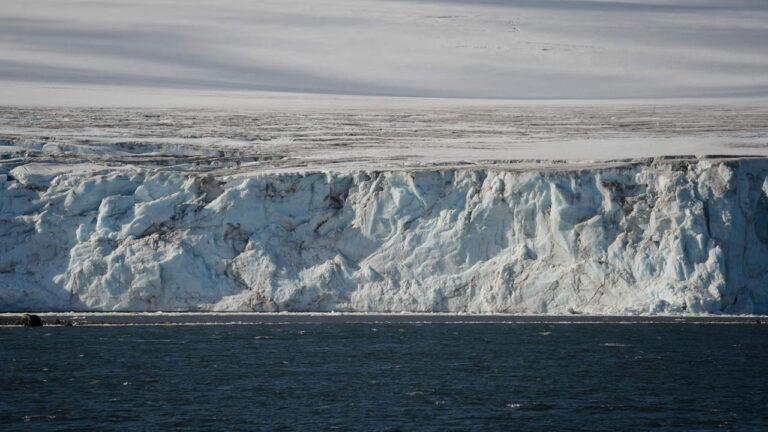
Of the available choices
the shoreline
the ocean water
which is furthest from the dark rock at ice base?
the shoreline

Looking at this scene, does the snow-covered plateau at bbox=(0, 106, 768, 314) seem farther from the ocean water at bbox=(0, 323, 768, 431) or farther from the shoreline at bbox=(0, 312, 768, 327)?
the ocean water at bbox=(0, 323, 768, 431)

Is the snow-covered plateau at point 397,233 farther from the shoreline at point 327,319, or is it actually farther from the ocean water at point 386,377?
the ocean water at point 386,377

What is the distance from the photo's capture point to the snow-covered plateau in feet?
155

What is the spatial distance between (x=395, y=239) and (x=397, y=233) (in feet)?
1.02

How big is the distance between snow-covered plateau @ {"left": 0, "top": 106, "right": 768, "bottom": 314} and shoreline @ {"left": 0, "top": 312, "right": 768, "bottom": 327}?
1.62 feet

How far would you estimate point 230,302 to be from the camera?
4881 cm

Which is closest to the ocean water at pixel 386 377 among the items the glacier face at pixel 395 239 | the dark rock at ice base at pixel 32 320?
the dark rock at ice base at pixel 32 320

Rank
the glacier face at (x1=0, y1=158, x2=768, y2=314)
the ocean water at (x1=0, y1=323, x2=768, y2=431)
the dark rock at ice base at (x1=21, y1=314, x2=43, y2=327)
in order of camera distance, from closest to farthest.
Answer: the ocean water at (x1=0, y1=323, x2=768, y2=431)
the glacier face at (x1=0, y1=158, x2=768, y2=314)
the dark rock at ice base at (x1=21, y1=314, x2=43, y2=327)

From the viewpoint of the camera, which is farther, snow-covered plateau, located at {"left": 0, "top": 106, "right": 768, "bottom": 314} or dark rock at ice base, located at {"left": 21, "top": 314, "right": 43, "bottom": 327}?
dark rock at ice base, located at {"left": 21, "top": 314, "right": 43, "bottom": 327}

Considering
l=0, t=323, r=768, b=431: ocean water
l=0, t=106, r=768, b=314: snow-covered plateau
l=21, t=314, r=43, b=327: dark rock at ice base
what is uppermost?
l=0, t=106, r=768, b=314: snow-covered plateau

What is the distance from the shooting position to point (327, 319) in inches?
2048

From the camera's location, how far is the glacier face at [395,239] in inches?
1855

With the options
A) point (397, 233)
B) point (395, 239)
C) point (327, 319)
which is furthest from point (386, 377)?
point (327, 319)

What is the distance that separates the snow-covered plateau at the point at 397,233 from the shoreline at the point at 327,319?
49 cm
